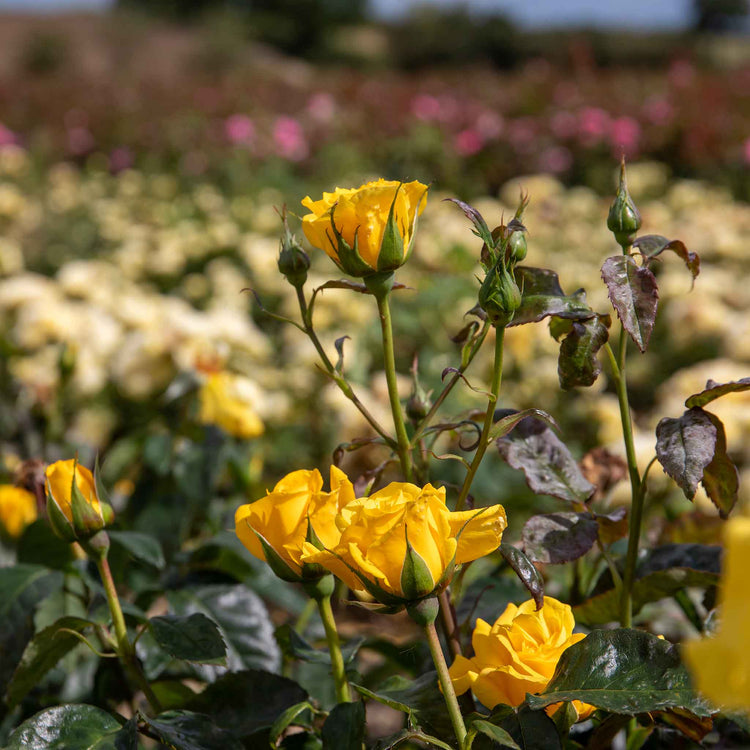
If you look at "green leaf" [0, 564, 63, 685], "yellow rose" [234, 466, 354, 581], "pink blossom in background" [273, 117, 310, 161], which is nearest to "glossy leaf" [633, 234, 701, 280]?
"yellow rose" [234, 466, 354, 581]

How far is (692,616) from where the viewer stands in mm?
675

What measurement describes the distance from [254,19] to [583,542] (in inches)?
1033

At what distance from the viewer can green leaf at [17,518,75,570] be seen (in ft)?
2.54

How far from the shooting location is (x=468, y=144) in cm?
533

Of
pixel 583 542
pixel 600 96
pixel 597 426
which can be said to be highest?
pixel 600 96

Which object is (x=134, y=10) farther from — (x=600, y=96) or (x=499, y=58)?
(x=600, y=96)

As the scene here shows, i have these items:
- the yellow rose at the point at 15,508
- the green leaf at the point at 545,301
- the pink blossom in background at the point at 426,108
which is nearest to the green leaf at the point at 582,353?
the green leaf at the point at 545,301

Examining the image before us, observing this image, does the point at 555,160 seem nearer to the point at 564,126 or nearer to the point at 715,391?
the point at 564,126

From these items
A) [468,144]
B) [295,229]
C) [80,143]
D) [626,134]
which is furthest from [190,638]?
[80,143]

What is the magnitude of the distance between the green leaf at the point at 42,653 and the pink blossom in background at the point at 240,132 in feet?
17.1

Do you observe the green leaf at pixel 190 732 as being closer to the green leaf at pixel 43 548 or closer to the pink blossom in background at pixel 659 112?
the green leaf at pixel 43 548

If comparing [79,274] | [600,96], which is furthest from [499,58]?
[79,274]

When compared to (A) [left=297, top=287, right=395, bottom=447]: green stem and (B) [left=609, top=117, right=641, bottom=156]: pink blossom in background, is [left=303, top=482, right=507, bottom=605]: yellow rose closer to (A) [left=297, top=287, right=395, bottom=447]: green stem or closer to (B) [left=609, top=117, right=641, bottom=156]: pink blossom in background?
(A) [left=297, top=287, right=395, bottom=447]: green stem

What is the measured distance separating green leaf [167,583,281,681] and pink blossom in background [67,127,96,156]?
20.3ft
